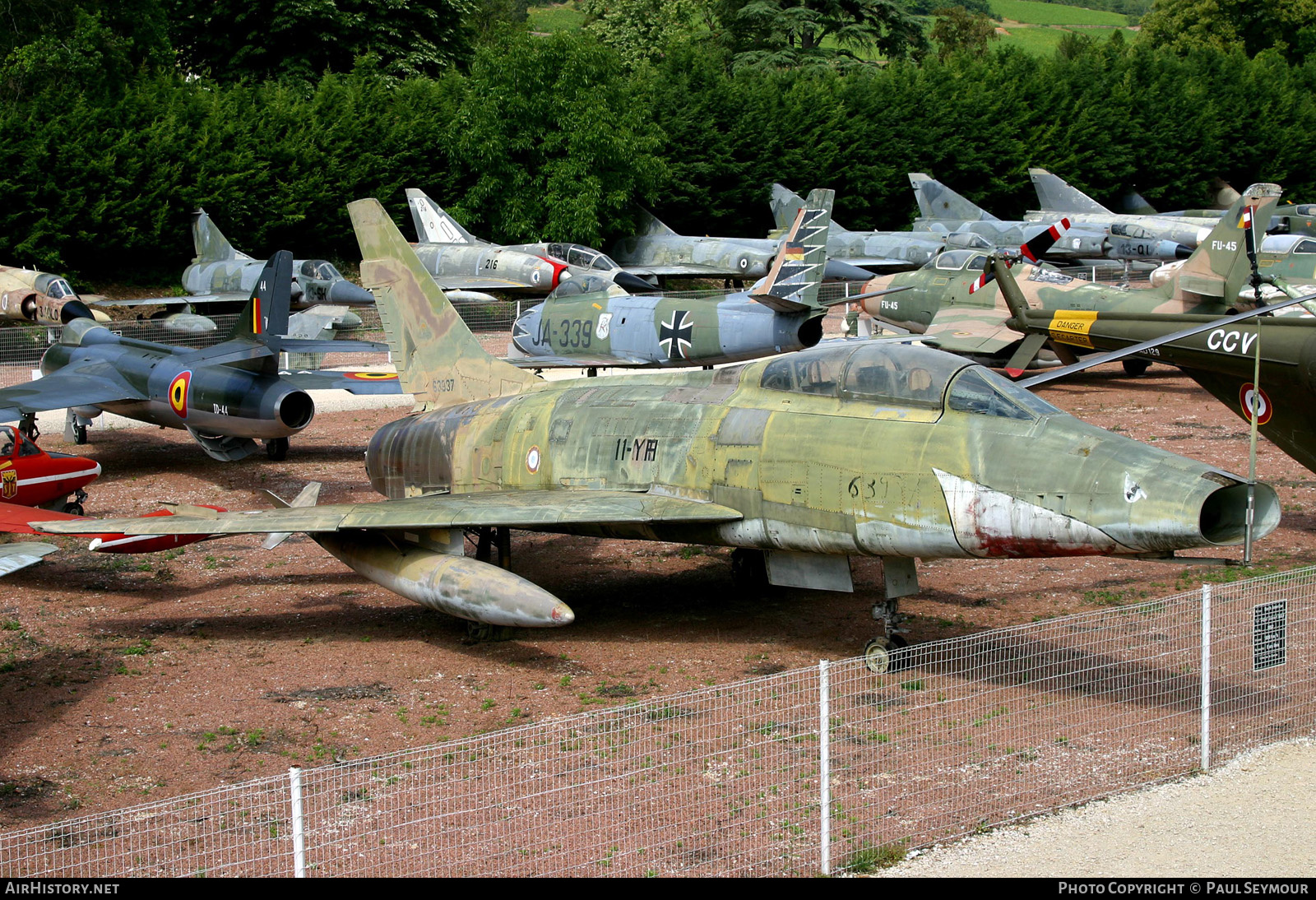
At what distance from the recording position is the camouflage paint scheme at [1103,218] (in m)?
45.5

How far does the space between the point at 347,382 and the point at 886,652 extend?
44.1 ft

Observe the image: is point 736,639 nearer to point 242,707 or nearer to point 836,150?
point 242,707

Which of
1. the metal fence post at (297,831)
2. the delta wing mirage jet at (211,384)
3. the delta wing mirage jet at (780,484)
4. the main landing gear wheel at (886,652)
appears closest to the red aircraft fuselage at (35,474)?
the delta wing mirage jet at (211,384)

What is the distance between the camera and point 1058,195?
170 feet

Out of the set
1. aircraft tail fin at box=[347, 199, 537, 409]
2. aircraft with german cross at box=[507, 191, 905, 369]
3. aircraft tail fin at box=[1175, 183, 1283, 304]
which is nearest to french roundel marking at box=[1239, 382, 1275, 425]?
aircraft tail fin at box=[1175, 183, 1283, 304]

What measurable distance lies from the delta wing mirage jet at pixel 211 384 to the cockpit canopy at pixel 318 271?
11935 mm

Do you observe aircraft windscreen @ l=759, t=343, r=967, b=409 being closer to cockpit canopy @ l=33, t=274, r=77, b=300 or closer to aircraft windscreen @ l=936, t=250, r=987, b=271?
aircraft windscreen @ l=936, t=250, r=987, b=271

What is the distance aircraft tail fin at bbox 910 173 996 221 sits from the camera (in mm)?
49562

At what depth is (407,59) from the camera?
173 feet

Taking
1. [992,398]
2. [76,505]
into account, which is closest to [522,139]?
[76,505]

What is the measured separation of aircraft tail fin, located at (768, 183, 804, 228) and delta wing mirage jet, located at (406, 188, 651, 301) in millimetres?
12176

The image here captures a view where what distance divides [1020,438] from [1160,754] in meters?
2.59

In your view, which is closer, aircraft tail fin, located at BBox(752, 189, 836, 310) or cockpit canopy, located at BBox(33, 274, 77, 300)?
aircraft tail fin, located at BBox(752, 189, 836, 310)

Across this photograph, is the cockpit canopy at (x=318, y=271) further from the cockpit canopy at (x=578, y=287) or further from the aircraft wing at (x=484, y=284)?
the cockpit canopy at (x=578, y=287)
